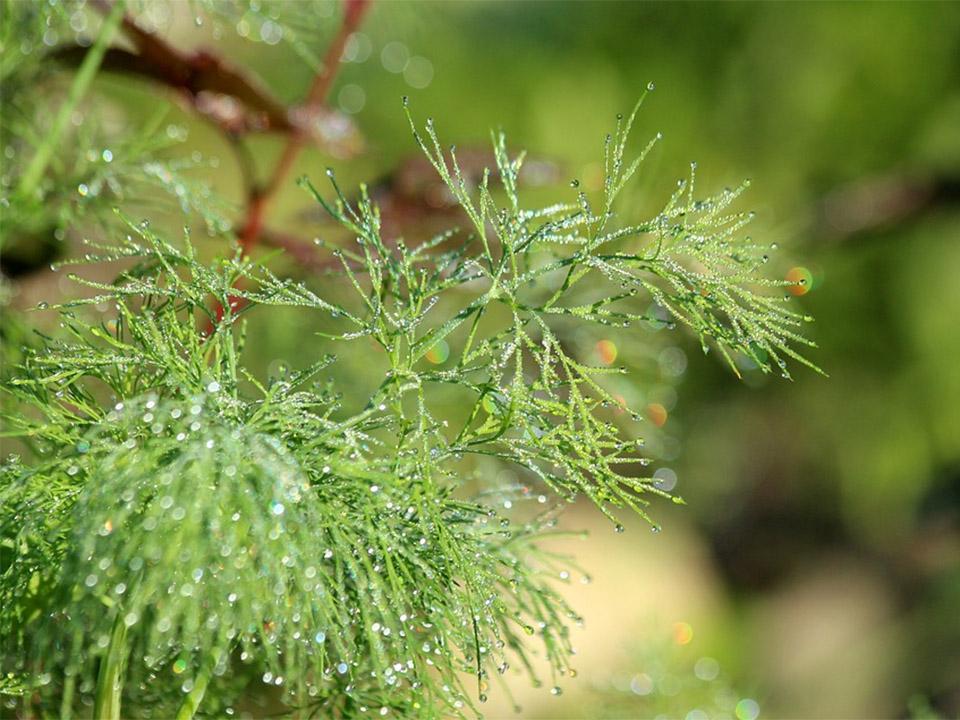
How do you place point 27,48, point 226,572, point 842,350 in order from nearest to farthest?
point 226,572 → point 27,48 → point 842,350

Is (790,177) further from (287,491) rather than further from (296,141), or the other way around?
(287,491)

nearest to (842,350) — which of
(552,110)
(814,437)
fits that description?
(814,437)

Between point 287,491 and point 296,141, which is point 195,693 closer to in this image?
point 287,491

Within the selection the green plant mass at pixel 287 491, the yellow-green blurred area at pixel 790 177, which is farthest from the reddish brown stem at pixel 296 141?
the yellow-green blurred area at pixel 790 177

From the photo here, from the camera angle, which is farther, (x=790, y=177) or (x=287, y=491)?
(x=790, y=177)

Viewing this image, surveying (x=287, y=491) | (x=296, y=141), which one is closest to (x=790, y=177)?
(x=296, y=141)

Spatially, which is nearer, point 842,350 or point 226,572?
point 226,572

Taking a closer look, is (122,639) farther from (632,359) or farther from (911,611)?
(911,611)

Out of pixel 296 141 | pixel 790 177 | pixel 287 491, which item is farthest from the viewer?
pixel 790 177

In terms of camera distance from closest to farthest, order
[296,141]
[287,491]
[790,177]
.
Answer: [287,491]
[296,141]
[790,177]
